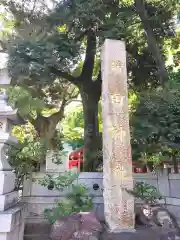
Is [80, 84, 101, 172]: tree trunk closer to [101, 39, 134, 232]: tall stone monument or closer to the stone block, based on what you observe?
[101, 39, 134, 232]: tall stone monument

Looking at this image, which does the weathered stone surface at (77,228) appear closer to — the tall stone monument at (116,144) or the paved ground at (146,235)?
the paved ground at (146,235)

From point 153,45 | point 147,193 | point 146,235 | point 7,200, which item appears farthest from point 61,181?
point 153,45

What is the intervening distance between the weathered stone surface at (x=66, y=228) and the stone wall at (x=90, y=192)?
6.76 ft

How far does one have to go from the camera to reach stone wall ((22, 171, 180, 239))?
646cm

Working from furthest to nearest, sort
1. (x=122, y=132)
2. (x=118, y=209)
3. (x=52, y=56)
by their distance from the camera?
(x=52, y=56)
(x=122, y=132)
(x=118, y=209)

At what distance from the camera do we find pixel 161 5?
841 centimetres

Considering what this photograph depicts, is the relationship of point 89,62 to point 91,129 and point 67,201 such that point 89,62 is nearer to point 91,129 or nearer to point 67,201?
point 91,129

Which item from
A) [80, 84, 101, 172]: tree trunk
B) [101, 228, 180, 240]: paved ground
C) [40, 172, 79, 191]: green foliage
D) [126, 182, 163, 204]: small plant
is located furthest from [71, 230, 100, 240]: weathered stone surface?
[80, 84, 101, 172]: tree trunk

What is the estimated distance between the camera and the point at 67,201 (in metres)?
5.39

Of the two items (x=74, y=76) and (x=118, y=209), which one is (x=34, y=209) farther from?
(x=74, y=76)

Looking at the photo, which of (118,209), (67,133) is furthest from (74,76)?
(118,209)

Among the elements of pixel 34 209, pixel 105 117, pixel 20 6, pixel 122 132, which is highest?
pixel 20 6

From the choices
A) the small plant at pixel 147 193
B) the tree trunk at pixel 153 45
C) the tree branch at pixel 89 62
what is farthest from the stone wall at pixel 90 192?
the tree branch at pixel 89 62

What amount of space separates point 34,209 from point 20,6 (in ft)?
21.5
